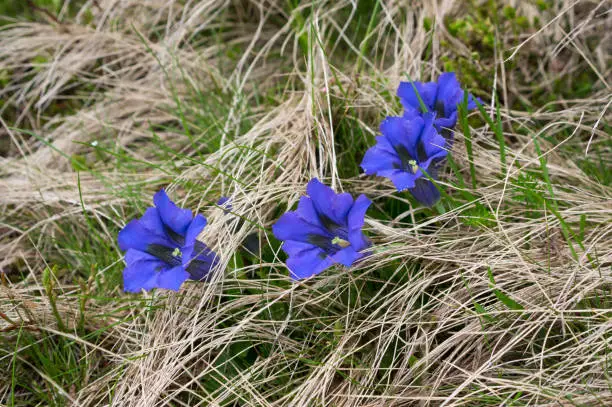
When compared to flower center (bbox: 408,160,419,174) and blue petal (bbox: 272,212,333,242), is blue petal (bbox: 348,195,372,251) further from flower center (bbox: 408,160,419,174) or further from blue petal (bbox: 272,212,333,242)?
flower center (bbox: 408,160,419,174)

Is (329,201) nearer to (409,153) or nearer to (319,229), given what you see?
(319,229)

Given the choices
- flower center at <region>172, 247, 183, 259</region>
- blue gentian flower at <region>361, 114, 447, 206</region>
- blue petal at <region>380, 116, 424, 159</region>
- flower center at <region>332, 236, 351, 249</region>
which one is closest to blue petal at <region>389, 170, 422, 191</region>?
blue gentian flower at <region>361, 114, 447, 206</region>

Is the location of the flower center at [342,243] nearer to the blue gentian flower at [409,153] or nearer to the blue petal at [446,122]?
the blue gentian flower at [409,153]

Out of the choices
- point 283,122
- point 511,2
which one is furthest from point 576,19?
point 283,122

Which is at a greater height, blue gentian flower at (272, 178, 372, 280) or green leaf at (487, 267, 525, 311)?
blue gentian flower at (272, 178, 372, 280)

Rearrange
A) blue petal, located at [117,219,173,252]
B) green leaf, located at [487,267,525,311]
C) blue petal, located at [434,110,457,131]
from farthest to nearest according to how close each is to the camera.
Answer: blue petal, located at [434,110,457,131]
blue petal, located at [117,219,173,252]
green leaf, located at [487,267,525,311]

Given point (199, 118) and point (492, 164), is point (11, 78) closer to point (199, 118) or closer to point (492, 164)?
point (199, 118)

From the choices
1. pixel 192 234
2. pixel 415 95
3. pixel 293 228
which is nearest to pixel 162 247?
pixel 192 234
